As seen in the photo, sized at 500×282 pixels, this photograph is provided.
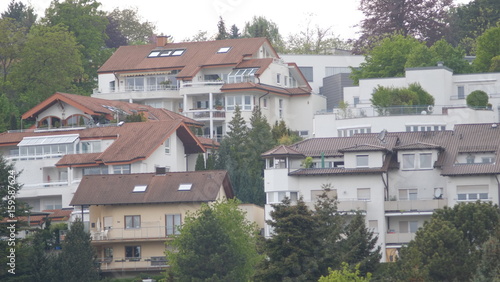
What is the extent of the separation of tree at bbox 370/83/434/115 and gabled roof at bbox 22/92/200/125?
1553 centimetres

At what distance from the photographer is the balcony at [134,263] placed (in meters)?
82.6

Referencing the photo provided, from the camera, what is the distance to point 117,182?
284 ft

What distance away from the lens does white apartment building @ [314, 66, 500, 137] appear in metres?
93.8

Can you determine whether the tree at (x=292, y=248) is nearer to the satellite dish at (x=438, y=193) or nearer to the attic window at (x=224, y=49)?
the satellite dish at (x=438, y=193)

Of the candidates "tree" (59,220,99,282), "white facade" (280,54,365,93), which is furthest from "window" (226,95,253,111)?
"tree" (59,220,99,282)

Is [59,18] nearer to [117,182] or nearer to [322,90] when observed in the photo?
[322,90]

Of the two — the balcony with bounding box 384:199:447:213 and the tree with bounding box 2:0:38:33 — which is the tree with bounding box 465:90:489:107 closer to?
the balcony with bounding box 384:199:447:213

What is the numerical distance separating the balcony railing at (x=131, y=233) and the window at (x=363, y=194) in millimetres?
11865

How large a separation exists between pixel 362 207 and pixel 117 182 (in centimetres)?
1599

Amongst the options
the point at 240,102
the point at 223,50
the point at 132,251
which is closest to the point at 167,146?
the point at 132,251

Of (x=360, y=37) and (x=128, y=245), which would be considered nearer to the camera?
(x=128, y=245)

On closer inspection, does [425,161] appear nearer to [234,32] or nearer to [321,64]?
[321,64]

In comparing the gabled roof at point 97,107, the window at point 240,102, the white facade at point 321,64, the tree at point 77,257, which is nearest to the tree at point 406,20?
the white facade at point 321,64

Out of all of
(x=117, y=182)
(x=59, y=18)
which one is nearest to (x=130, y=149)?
(x=117, y=182)
